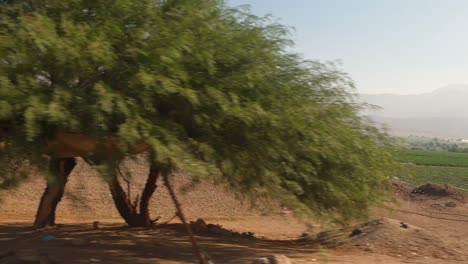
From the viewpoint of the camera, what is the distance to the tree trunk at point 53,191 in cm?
984

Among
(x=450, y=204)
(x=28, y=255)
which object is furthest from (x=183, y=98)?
(x=450, y=204)

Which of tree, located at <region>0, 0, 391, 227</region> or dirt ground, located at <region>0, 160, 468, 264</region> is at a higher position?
tree, located at <region>0, 0, 391, 227</region>

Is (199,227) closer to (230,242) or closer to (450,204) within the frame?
(230,242)

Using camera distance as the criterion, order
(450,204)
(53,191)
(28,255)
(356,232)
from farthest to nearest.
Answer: (450,204), (356,232), (53,191), (28,255)

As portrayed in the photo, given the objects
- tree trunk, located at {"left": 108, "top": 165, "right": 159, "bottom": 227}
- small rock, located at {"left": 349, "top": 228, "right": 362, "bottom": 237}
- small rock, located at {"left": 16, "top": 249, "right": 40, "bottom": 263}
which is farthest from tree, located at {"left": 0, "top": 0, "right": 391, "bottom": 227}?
tree trunk, located at {"left": 108, "top": 165, "right": 159, "bottom": 227}

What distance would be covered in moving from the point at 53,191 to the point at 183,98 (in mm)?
4248

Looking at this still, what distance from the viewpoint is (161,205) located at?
71.0ft

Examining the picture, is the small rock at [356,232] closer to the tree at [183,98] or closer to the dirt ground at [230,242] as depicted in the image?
the dirt ground at [230,242]

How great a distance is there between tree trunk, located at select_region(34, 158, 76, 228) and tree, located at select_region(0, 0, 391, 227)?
0.52 m

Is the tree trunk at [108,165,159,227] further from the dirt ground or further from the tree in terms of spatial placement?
the tree

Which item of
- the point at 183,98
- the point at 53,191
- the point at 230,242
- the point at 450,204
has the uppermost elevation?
the point at 183,98

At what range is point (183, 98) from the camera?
923 centimetres

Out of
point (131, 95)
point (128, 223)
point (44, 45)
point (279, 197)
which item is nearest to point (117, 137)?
point (131, 95)

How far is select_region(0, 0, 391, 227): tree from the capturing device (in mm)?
8594
